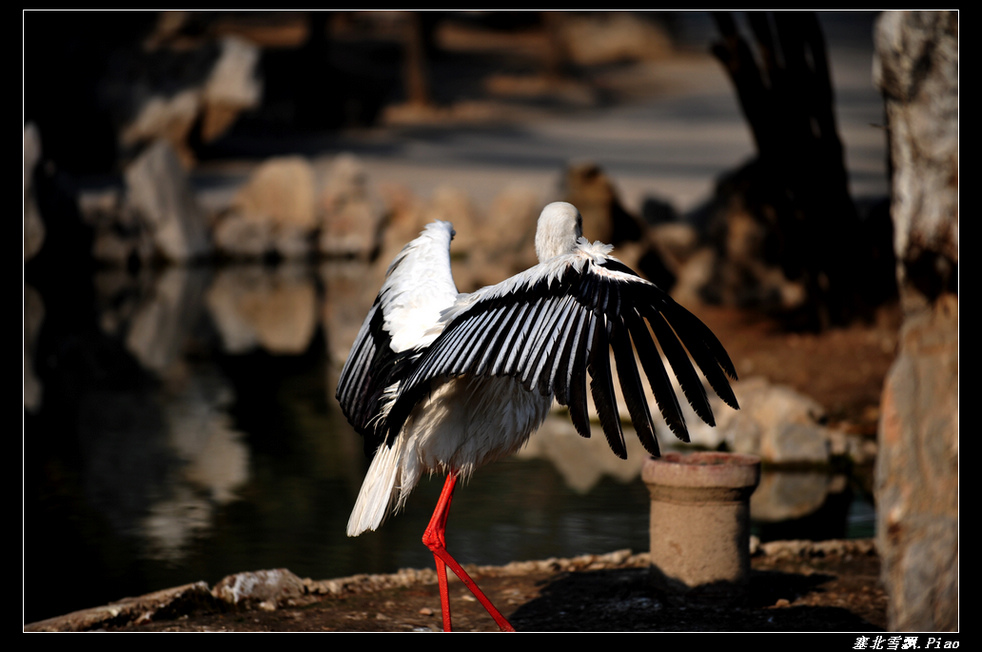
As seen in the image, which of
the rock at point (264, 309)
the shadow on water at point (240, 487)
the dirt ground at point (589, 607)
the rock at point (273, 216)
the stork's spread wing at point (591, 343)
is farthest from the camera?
the rock at point (273, 216)

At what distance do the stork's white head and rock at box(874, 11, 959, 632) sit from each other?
1142 millimetres

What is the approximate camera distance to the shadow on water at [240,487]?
210 inches

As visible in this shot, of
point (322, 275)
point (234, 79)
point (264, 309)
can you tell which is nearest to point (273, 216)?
point (322, 275)

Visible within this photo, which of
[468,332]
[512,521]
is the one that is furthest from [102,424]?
[468,332]

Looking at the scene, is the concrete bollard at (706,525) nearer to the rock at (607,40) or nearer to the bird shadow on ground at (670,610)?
the bird shadow on ground at (670,610)

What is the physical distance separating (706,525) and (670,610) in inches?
15.4

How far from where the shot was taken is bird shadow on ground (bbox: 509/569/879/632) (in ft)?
13.7

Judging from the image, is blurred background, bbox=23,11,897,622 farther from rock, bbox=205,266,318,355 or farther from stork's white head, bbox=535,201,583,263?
stork's white head, bbox=535,201,583,263

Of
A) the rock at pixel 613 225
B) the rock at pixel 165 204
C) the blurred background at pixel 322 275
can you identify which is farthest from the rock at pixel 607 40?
the rock at pixel 613 225

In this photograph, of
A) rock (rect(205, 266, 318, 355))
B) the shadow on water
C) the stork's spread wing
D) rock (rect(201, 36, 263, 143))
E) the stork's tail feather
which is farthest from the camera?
rock (rect(201, 36, 263, 143))

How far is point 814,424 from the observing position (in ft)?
23.4

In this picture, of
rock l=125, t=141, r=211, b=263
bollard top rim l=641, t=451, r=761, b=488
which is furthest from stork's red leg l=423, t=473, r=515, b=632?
rock l=125, t=141, r=211, b=263

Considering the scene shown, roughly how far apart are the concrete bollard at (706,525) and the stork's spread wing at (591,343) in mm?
1386

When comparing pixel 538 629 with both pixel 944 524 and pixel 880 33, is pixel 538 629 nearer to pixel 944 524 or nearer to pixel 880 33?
pixel 944 524
